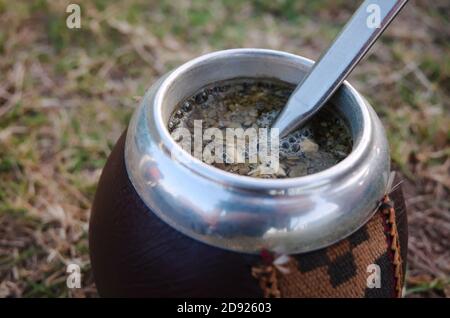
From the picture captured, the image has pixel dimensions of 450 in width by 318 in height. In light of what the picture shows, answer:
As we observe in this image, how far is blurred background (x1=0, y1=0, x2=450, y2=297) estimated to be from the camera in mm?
1784

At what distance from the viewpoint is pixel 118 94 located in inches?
90.4

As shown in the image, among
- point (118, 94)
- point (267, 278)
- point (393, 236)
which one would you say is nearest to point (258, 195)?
point (267, 278)

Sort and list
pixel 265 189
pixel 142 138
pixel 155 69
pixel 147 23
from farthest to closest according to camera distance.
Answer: pixel 147 23 → pixel 155 69 → pixel 142 138 → pixel 265 189

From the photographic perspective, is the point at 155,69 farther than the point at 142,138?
Yes

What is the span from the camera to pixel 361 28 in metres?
1.18

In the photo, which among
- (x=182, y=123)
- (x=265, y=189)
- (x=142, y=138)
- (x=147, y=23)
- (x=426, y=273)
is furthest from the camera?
(x=147, y=23)

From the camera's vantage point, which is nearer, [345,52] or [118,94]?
[345,52]

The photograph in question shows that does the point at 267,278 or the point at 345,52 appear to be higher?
the point at 345,52

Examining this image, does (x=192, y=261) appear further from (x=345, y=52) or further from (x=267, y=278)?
(x=345, y=52)

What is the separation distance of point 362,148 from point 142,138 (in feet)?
1.24

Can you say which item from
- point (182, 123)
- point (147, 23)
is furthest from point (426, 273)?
point (147, 23)

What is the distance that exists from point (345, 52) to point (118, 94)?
128cm
